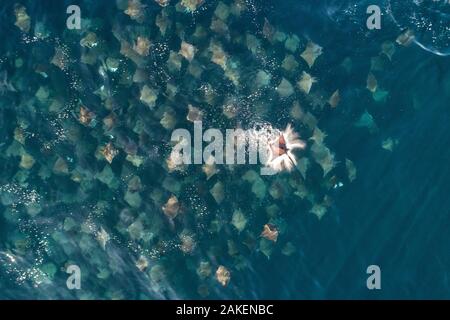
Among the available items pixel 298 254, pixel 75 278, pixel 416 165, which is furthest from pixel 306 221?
pixel 75 278

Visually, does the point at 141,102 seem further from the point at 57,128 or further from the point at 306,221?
the point at 306,221

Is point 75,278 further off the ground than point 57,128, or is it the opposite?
point 57,128

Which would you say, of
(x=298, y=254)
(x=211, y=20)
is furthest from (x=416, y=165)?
(x=211, y=20)
